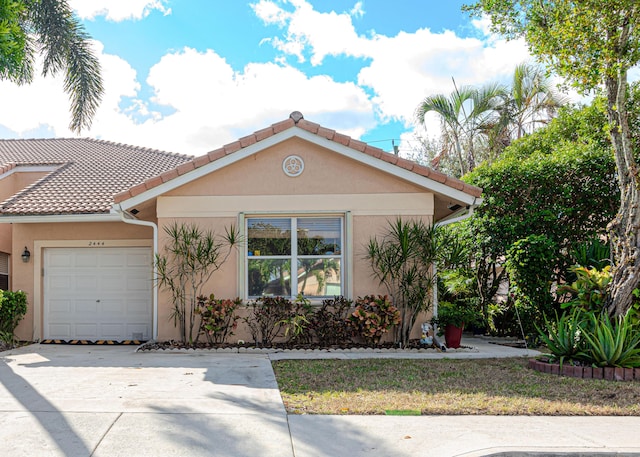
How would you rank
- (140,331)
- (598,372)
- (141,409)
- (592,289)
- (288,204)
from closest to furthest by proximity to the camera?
1. (141,409)
2. (598,372)
3. (592,289)
4. (288,204)
5. (140,331)

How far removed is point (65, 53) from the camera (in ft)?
47.9

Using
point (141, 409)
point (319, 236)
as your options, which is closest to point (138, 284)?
point (319, 236)

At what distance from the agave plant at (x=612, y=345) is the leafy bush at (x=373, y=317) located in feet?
11.0

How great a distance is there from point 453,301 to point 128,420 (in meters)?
9.38

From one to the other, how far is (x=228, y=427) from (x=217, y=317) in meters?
5.26

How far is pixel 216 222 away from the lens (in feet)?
35.3

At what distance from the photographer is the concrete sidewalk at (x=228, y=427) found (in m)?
4.63

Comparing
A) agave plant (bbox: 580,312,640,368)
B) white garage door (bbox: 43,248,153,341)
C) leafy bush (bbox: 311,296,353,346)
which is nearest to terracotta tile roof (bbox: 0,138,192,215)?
white garage door (bbox: 43,248,153,341)

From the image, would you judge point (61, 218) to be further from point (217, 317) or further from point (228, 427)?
point (228, 427)

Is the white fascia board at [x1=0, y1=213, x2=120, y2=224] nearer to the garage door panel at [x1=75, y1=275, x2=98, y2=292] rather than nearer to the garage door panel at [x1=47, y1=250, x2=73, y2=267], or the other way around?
the garage door panel at [x1=47, y1=250, x2=73, y2=267]

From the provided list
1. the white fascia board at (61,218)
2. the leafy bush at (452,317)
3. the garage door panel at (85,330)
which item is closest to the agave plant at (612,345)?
the leafy bush at (452,317)

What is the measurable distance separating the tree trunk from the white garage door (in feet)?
29.9

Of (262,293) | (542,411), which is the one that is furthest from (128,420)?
(262,293)

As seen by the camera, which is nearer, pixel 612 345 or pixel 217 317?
pixel 612 345
